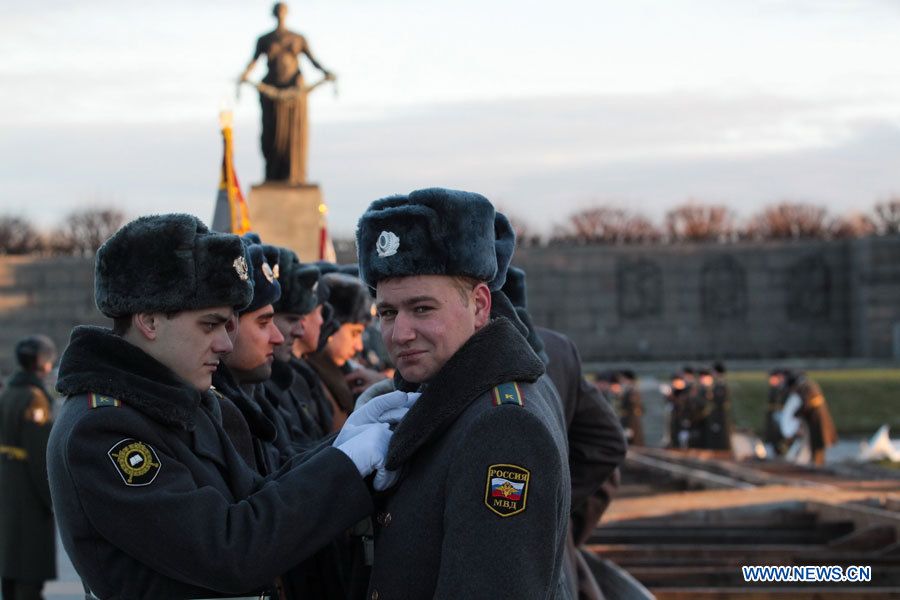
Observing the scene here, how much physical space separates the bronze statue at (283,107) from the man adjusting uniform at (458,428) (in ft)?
46.8

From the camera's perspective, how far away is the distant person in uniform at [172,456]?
268 centimetres

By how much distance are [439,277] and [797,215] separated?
59.9 meters

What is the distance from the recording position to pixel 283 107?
55.9 ft

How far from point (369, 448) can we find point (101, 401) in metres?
0.54

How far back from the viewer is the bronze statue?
55.7 ft

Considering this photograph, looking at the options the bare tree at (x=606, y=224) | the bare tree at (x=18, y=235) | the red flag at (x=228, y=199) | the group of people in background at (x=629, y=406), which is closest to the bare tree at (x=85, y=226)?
the bare tree at (x=18, y=235)

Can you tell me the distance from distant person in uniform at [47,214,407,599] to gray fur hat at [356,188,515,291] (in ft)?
1.03

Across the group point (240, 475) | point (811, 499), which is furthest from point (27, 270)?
point (240, 475)

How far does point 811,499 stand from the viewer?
9836 millimetres

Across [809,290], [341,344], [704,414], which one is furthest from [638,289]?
[341,344]

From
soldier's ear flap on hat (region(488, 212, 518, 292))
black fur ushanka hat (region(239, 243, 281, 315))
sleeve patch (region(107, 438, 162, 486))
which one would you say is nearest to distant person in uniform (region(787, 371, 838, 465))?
black fur ushanka hat (region(239, 243, 281, 315))

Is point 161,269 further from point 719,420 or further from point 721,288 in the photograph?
point 721,288

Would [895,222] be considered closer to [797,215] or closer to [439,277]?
[797,215]

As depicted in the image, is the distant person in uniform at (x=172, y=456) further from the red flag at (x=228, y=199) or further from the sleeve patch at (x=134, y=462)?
the red flag at (x=228, y=199)
